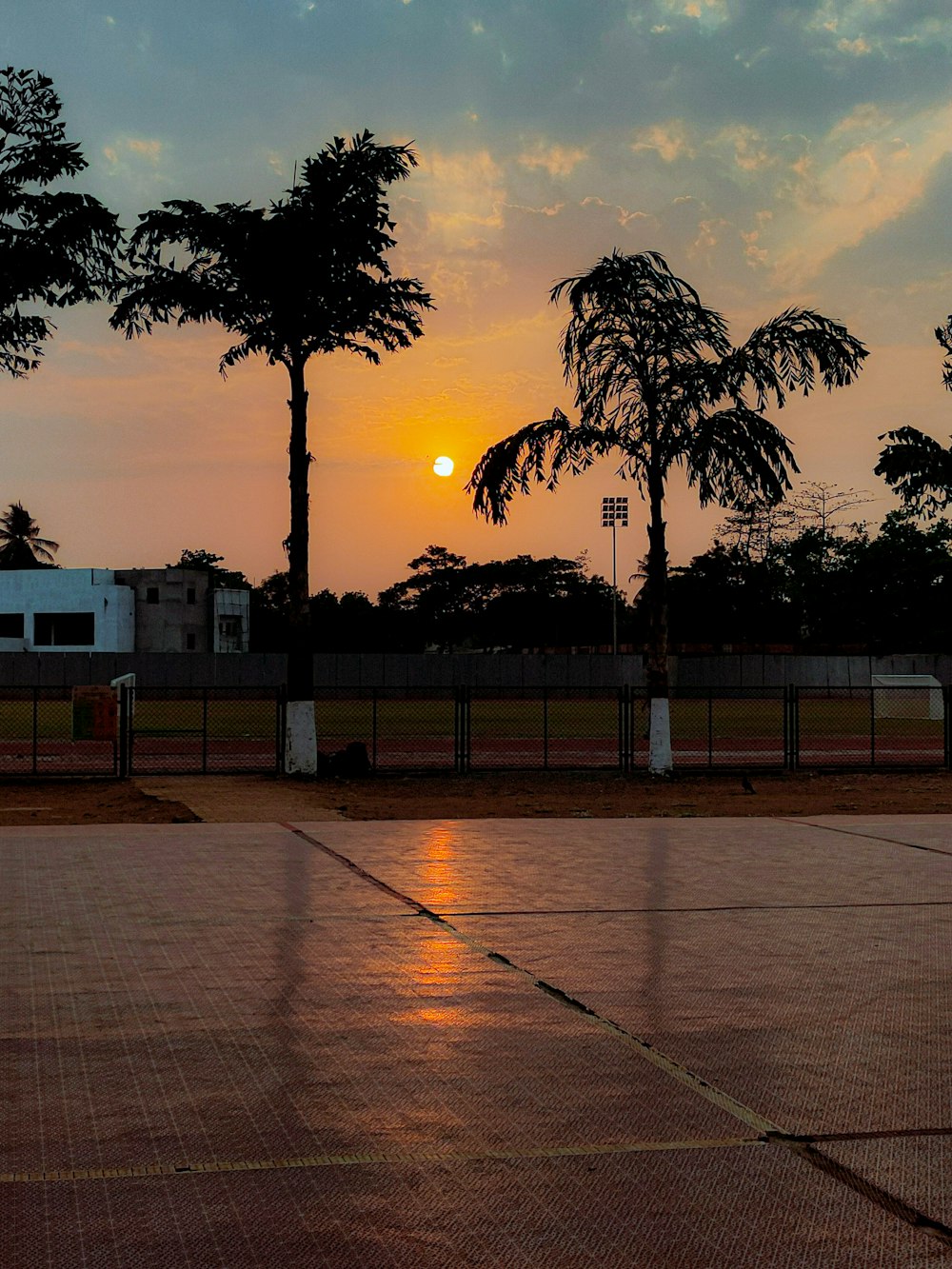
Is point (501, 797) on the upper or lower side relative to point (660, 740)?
lower

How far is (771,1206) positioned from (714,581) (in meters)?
106

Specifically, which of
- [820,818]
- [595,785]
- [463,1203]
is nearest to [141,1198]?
[463,1203]

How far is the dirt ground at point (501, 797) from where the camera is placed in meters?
18.2

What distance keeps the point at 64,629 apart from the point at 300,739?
6819cm

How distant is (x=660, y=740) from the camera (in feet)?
80.0

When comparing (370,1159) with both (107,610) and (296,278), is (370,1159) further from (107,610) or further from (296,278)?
(107,610)

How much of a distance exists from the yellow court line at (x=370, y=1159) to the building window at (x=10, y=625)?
87264mm

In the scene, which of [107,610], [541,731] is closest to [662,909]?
[541,731]

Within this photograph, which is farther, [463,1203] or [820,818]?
[820,818]

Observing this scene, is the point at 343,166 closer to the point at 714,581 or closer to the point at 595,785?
the point at 595,785

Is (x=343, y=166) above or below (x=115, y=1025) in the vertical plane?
above

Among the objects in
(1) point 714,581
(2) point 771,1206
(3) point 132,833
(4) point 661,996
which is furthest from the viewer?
(1) point 714,581

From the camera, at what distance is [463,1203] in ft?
14.4

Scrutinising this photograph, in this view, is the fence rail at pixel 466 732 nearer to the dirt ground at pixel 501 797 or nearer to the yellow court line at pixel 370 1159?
the dirt ground at pixel 501 797
